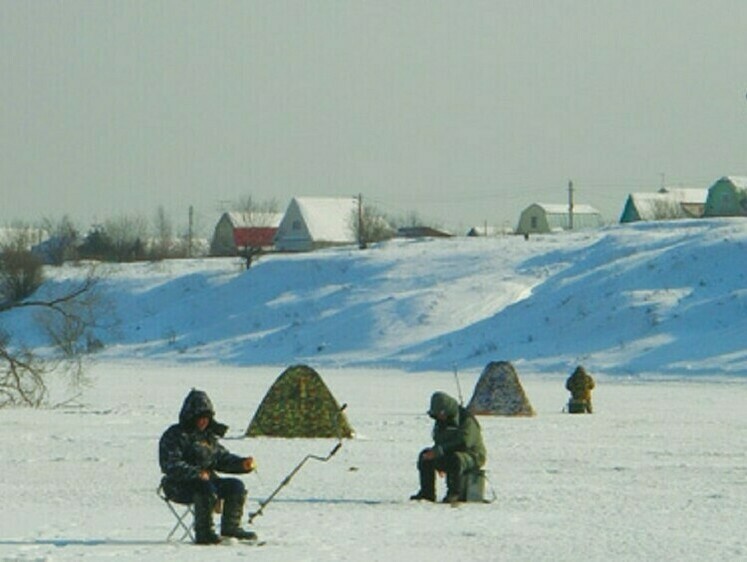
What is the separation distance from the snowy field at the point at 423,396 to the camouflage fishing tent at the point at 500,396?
1044 millimetres

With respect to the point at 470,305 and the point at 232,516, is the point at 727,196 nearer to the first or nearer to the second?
the point at 470,305

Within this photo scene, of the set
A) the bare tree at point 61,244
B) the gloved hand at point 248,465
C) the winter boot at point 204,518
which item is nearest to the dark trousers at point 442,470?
the gloved hand at point 248,465

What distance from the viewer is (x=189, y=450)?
18.0 m

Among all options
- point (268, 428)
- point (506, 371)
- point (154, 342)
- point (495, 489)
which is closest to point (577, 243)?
point (154, 342)

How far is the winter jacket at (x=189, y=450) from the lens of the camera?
17.9m

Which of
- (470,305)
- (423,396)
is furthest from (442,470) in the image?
(470,305)

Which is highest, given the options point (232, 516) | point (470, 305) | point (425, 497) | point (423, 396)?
point (470, 305)

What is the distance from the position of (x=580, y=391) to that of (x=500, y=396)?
1.51 m

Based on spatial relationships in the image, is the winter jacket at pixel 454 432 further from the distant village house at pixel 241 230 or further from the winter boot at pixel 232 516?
the distant village house at pixel 241 230

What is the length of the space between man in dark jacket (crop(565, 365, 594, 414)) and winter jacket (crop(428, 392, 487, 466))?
17512 mm

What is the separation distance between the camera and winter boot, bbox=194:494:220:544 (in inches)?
701

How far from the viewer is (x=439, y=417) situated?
21609 mm

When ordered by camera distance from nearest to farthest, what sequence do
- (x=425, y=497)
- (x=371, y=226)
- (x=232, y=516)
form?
(x=232, y=516) < (x=425, y=497) < (x=371, y=226)

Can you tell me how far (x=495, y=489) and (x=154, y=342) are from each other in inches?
2735
